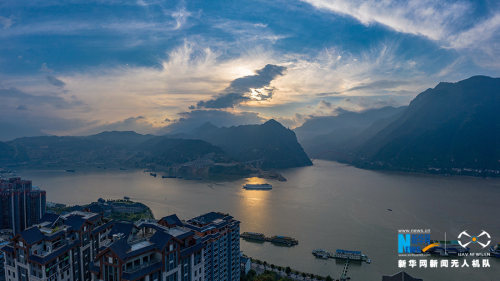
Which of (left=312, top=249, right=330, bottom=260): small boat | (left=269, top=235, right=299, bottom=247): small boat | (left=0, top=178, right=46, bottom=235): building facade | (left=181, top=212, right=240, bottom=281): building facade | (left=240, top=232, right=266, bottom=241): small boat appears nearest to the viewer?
(left=181, top=212, right=240, bottom=281): building facade

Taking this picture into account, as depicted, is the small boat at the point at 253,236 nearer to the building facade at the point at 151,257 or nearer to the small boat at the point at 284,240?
the small boat at the point at 284,240

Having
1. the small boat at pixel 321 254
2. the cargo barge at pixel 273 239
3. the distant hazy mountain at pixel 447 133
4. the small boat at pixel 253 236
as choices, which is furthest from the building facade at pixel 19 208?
the distant hazy mountain at pixel 447 133

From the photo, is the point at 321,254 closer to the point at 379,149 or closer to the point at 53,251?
the point at 53,251

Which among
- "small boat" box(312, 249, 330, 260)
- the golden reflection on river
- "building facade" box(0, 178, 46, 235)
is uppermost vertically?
"building facade" box(0, 178, 46, 235)

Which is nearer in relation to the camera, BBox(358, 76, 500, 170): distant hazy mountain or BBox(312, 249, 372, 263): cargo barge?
BBox(312, 249, 372, 263): cargo barge

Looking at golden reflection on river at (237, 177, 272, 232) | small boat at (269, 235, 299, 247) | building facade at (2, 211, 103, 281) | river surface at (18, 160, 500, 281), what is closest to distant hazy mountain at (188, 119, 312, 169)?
river surface at (18, 160, 500, 281)

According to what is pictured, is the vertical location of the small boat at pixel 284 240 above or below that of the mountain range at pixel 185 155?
below

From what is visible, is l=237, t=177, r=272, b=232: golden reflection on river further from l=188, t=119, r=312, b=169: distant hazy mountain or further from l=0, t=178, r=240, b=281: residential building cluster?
l=188, t=119, r=312, b=169: distant hazy mountain

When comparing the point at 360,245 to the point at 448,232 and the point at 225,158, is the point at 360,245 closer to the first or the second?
the point at 448,232
